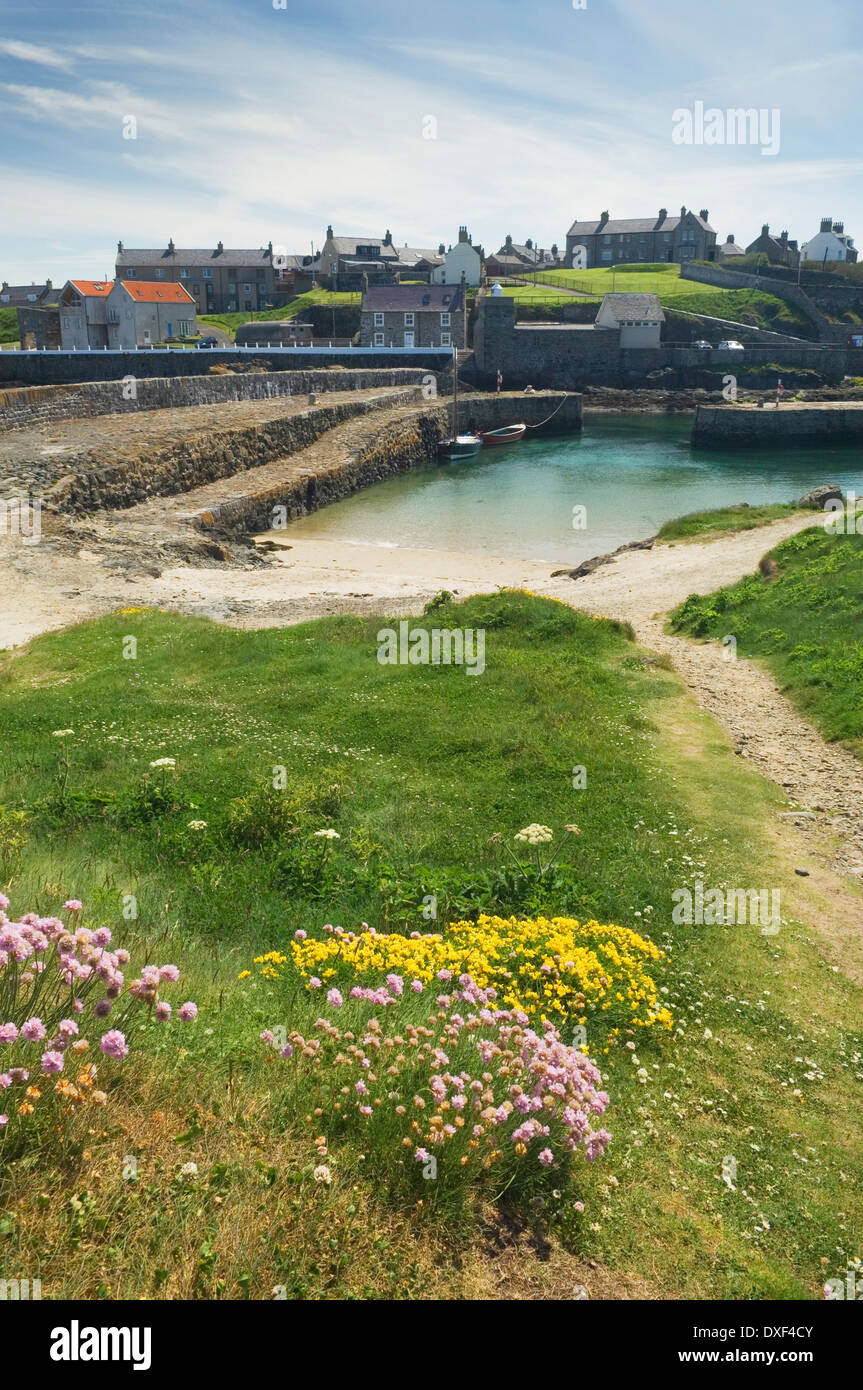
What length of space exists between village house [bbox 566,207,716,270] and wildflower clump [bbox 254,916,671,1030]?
14669 centimetres

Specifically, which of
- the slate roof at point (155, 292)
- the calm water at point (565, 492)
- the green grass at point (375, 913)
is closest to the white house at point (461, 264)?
the slate roof at point (155, 292)

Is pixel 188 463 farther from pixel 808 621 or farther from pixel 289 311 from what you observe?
pixel 289 311

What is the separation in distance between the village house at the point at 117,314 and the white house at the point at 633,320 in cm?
4121

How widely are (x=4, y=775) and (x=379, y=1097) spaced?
7.76 metres

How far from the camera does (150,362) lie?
6178cm

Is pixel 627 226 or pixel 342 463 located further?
pixel 627 226

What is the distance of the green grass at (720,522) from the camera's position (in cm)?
3194

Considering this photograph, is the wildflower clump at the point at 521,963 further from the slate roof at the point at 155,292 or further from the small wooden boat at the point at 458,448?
the slate roof at the point at 155,292

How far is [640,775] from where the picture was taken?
1162cm

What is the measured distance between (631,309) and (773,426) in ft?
98.4

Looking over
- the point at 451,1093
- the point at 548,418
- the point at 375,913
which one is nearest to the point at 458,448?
the point at 548,418
